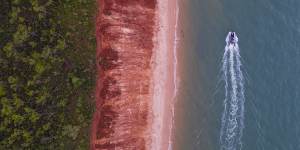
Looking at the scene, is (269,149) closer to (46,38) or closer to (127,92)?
(127,92)

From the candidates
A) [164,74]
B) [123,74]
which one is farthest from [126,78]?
[164,74]

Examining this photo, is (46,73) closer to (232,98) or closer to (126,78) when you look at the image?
(126,78)

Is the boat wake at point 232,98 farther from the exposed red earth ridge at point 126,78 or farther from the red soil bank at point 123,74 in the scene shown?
the red soil bank at point 123,74

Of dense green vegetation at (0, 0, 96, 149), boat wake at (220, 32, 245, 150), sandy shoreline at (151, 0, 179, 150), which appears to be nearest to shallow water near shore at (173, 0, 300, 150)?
boat wake at (220, 32, 245, 150)

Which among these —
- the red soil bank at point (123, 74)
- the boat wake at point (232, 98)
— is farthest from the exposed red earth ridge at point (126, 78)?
the boat wake at point (232, 98)

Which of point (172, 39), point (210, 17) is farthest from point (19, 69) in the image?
point (210, 17)
